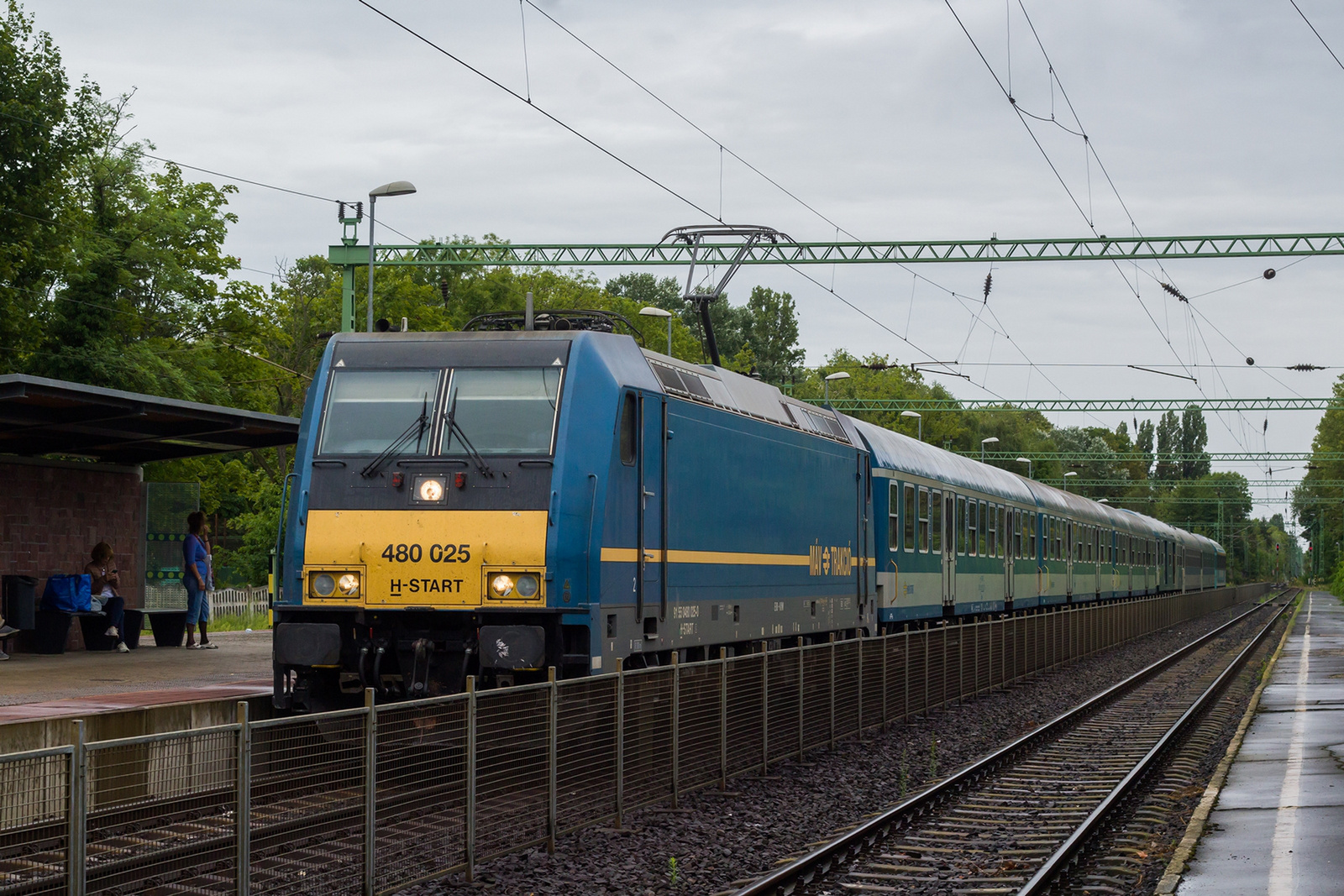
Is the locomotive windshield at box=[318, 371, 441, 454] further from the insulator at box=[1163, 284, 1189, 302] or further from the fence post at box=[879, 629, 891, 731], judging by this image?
the insulator at box=[1163, 284, 1189, 302]

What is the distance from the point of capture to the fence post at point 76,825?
6.39 metres

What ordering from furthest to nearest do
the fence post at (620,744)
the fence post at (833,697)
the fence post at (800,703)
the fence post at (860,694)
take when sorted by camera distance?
the fence post at (860,694) → the fence post at (833,697) → the fence post at (800,703) → the fence post at (620,744)

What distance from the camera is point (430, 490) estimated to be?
1262cm

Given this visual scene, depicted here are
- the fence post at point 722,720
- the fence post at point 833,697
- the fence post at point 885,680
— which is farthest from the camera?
the fence post at point 885,680

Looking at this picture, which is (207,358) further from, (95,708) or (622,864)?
(622,864)

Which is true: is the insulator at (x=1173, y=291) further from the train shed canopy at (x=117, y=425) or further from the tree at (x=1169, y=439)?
the tree at (x=1169, y=439)

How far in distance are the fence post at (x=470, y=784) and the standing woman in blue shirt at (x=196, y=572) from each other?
1314cm

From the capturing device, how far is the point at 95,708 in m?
12.3

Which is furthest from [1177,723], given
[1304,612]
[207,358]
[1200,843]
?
[1304,612]

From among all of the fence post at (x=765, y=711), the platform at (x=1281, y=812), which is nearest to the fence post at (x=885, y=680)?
the fence post at (x=765, y=711)

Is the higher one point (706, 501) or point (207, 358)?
point (207, 358)

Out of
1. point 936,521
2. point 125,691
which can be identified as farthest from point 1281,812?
point 936,521

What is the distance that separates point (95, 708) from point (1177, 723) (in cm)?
1248

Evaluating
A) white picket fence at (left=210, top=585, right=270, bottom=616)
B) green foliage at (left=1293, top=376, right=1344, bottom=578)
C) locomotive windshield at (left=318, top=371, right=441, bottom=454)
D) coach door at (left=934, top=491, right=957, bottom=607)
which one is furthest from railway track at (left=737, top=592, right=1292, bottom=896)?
green foliage at (left=1293, top=376, right=1344, bottom=578)
